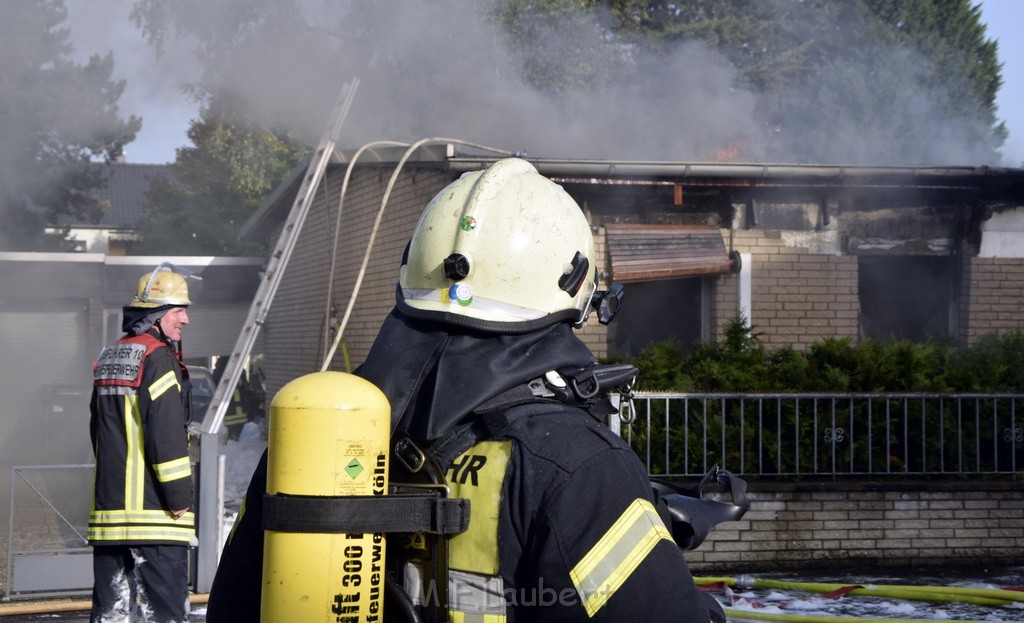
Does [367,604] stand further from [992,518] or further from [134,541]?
[992,518]

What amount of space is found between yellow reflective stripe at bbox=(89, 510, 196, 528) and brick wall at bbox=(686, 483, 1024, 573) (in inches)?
155

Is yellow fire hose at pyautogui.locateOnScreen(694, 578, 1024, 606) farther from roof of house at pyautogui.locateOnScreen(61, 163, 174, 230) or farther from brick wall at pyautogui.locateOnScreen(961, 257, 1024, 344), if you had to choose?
roof of house at pyautogui.locateOnScreen(61, 163, 174, 230)

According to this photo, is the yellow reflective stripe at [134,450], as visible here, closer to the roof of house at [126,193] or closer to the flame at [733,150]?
the flame at [733,150]

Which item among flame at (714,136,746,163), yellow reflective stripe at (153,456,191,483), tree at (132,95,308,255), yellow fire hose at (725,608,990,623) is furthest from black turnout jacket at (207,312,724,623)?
tree at (132,95,308,255)

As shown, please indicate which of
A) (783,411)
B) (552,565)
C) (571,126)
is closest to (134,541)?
(552,565)

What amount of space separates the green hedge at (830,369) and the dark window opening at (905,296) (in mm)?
1955

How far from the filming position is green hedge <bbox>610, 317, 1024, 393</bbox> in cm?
775

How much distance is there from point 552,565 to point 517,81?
1596 centimetres

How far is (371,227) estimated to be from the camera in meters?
11.0

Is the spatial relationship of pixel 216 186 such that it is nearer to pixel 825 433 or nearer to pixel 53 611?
pixel 53 611

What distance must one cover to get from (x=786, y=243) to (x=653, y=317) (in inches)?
58.3

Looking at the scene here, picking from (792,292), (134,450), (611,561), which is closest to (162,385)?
(134,450)

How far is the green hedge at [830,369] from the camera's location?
7750mm

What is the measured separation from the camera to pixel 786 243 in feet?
31.2
